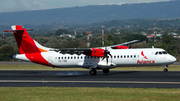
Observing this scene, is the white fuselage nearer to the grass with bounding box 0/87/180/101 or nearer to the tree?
the grass with bounding box 0/87/180/101

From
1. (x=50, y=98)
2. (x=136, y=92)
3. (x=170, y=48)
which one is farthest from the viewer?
(x=170, y=48)

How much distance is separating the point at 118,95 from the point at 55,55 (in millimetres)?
18886

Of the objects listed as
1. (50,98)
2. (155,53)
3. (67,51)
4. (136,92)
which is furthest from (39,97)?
(155,53)

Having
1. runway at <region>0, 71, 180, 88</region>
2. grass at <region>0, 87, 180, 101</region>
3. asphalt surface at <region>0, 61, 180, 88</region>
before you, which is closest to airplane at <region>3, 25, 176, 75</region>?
asphalt surface at <region>0, 61, 180, 88</region>

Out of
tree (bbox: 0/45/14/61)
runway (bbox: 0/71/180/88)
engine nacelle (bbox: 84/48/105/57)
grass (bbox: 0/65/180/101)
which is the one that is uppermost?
tree (bbox: 0/45/14/61)

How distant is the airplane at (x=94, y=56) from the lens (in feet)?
106

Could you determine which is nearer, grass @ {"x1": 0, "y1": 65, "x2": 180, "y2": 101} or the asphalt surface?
grass @ {"x1": 0, "y1": 65, "x2": 180, "y2": 101}

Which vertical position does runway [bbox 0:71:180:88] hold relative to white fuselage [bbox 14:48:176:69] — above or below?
below

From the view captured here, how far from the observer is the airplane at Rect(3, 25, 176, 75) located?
32312mm

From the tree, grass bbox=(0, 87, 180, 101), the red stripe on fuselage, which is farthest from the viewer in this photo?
the tree

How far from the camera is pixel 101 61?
3328cm

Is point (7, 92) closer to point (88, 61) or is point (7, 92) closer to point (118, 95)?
point (118, 95)

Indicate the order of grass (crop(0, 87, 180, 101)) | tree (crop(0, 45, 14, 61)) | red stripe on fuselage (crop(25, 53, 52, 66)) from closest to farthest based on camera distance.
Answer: grass (crop(0, 87, 180, 101)), red stripe on fuselage (crop(25, 53, 52, 66)), tree (crop(0, 45, 14, 61))

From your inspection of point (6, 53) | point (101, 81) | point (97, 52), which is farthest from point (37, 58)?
point (6, 53)
